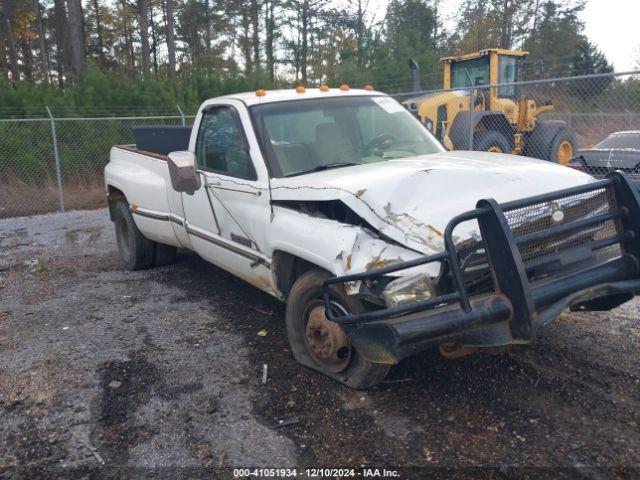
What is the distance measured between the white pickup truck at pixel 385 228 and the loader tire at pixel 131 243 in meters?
1.78

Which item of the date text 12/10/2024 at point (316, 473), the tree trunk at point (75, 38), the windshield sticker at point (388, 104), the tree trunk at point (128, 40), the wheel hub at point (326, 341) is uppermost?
the tree trunk at point (128, 40)

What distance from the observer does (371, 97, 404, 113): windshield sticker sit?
16.8ft

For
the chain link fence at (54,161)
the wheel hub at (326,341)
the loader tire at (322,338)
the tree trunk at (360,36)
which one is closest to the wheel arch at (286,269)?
the loader tire at (322,338)

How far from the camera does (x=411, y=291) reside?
3.06 meters

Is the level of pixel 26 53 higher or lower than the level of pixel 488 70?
higher

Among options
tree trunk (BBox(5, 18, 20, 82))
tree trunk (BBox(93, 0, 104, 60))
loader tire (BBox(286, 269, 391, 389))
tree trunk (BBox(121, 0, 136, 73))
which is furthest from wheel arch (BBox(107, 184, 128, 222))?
tree trunk (BBox(93, 0, 104, 60))

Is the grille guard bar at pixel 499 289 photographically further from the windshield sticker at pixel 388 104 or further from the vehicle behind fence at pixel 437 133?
the vehicle behind fence at pixel 437 133

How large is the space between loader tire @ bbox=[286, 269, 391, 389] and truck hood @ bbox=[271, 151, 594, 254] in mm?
487

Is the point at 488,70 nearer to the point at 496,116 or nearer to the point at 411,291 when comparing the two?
the point at 496,116

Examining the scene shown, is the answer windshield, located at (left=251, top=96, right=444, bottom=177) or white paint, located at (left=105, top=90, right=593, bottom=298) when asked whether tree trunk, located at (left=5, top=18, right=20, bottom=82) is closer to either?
white paint, located at (left=105, top=90, right=593, bottom=298)

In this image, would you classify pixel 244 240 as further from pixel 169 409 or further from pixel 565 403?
pixel 565 403

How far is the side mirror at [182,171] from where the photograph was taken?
4367mm

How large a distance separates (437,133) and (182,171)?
28.3ft

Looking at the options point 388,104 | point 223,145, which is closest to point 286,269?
point 223,145
